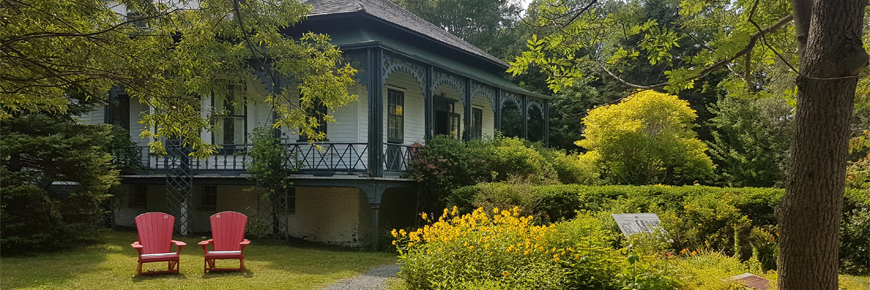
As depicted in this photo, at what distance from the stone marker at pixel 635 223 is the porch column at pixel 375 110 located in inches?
245

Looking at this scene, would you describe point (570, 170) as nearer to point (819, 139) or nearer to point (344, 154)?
point (344, 154)

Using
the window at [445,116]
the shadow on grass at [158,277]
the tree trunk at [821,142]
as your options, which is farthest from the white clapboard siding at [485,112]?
the tree trunk at [821,142]

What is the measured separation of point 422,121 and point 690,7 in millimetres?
12670

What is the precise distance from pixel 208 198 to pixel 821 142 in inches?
637

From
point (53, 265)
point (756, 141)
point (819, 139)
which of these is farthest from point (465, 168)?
point (756, 141)

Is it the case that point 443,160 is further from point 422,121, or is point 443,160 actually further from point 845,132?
point 845,132

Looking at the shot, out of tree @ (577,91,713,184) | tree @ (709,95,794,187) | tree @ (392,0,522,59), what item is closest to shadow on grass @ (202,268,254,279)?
tree @ (577,91,713,184)

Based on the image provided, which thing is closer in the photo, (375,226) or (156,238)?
(156,238)

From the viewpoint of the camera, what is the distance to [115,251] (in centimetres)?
1273

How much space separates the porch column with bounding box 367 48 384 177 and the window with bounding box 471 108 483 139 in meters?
8.61

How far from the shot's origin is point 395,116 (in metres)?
17.0

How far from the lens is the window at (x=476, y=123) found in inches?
860

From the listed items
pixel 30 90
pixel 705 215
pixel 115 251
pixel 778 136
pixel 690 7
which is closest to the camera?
pixel 690 7

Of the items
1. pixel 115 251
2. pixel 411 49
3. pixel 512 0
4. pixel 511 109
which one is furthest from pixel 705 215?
pixel 512 0
